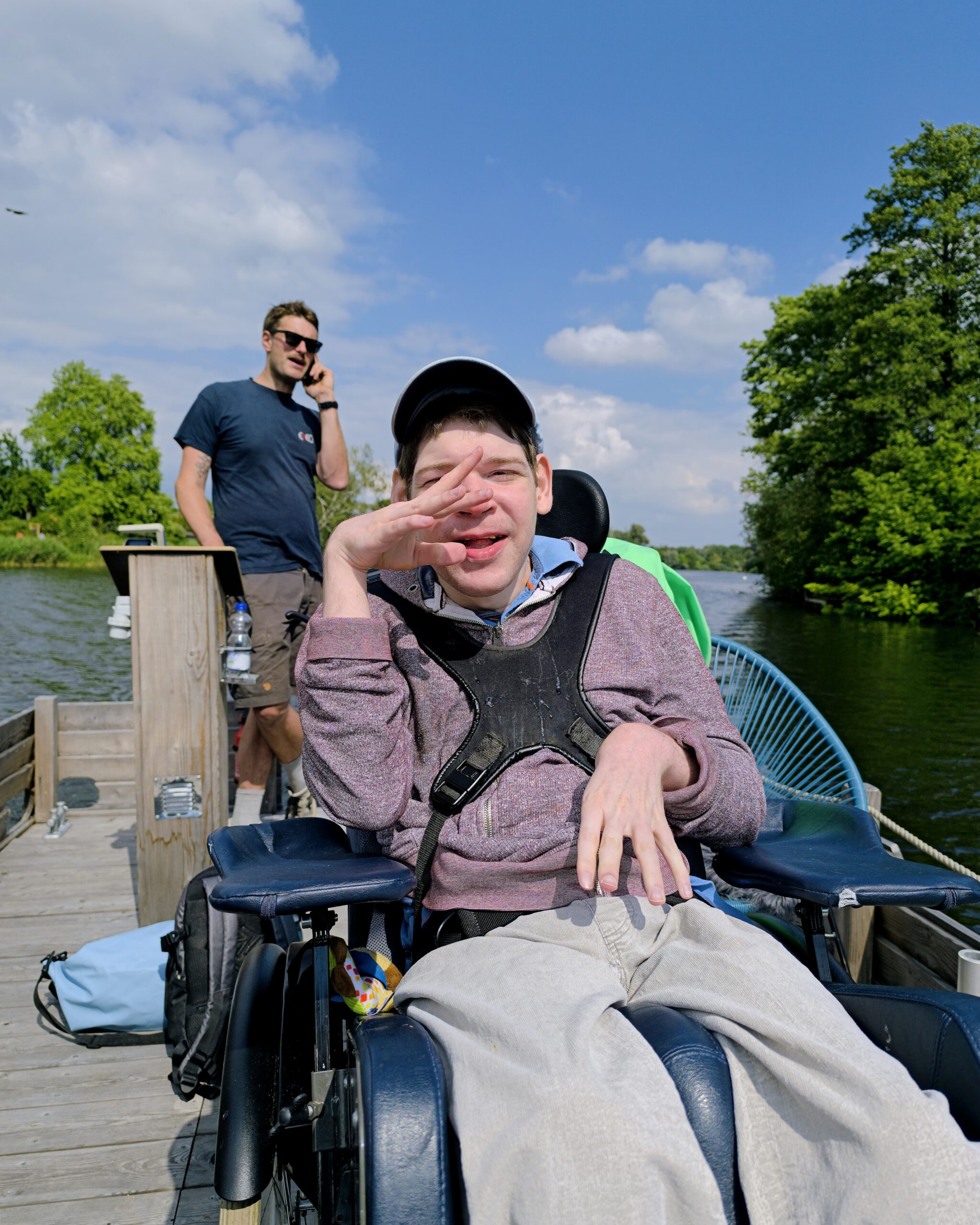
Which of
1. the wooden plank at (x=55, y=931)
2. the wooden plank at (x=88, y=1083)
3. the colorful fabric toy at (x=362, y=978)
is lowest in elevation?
the wooden plank at (x=88, y=1083)

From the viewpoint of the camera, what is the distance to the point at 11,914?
11.1ft

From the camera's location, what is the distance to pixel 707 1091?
1.10m

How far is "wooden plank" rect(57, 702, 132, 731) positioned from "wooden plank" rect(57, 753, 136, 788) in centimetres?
14

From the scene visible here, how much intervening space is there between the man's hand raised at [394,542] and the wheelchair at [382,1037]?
1.54 ft

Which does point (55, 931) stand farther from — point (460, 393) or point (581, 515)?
point (460, 393)

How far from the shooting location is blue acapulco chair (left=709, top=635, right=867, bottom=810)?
8.79 ft

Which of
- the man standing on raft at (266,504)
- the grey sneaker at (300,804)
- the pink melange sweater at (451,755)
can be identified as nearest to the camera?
the pink melange sweater at (451,755)

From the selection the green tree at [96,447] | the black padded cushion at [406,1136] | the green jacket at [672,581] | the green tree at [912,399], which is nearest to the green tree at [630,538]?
the green jacket at [672,581]

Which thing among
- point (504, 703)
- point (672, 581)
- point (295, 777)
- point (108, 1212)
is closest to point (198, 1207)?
point (108, 1212)

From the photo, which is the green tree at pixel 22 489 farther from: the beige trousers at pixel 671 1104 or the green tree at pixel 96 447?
the beige trousers at pixel 671 1104

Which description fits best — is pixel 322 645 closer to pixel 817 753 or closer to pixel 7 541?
pixel 817 753

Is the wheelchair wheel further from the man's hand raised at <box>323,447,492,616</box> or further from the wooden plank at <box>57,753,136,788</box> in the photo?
the wooden plank at <box>57,753,136,788</box>

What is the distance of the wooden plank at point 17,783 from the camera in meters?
4.09

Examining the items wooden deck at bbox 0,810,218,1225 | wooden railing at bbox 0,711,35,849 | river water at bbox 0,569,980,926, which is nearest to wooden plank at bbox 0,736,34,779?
wooden railing at bbox 0,711,35,849
